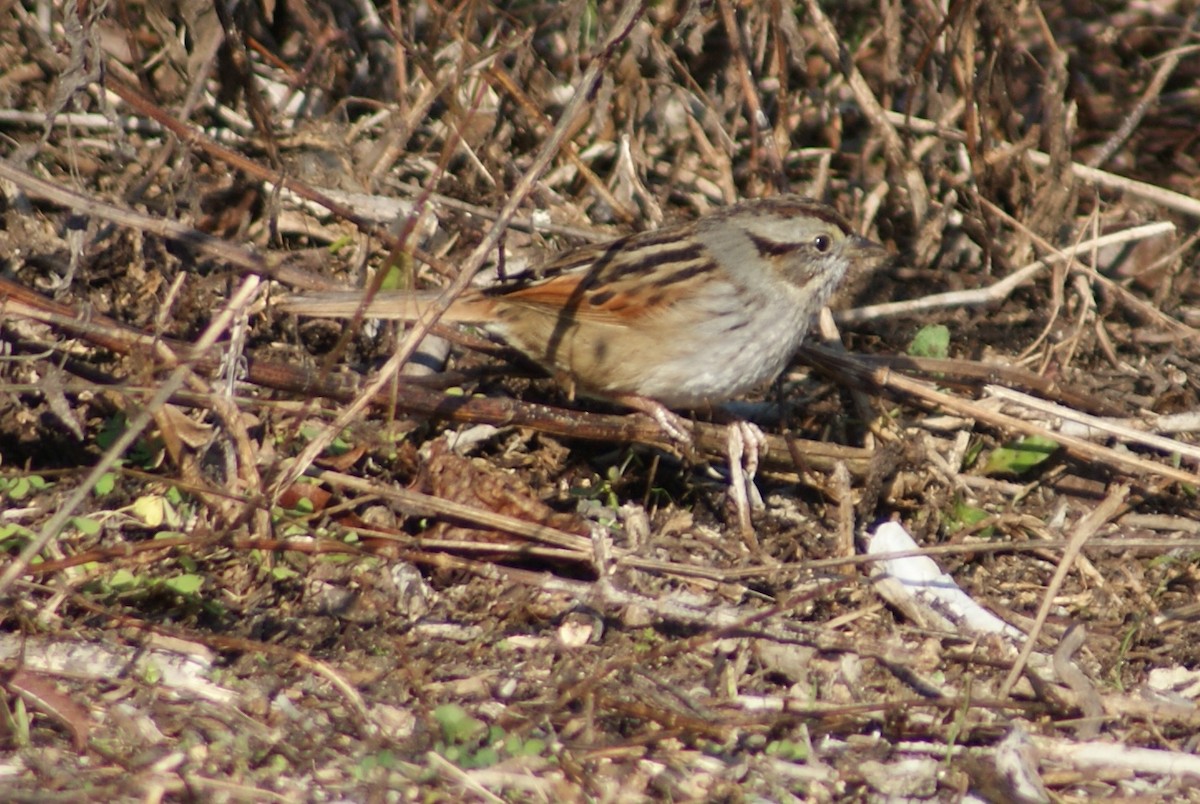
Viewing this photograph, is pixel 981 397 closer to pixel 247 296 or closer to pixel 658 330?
pixel 658 330

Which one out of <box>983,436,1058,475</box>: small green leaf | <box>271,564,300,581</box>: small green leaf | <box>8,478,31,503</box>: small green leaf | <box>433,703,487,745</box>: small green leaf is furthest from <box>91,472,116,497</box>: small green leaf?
<box>983,436,1058,475</box>: small green leaf

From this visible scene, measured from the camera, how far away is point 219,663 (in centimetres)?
357

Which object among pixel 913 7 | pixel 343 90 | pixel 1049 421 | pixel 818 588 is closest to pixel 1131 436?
pixel 1049 421

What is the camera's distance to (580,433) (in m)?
4.54

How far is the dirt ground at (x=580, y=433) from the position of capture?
3430mm

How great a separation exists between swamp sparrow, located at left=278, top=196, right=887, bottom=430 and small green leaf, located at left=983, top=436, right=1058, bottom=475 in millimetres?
824

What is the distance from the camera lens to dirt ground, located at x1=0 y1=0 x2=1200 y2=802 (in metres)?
3.43

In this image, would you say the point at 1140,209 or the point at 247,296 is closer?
the point at 247,296

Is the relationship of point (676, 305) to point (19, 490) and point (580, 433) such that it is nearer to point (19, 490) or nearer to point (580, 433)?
point (580, 433)

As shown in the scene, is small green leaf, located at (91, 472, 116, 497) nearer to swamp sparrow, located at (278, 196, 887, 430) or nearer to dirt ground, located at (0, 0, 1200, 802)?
dirt ground, located at (0, 0, 1200, 802)

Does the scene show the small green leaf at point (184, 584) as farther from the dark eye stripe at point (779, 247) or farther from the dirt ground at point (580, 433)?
the dark eye stripe at point (779, 247)

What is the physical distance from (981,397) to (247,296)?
2.55m

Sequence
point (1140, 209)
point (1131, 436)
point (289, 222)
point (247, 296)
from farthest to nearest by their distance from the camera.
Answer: point (1140, 209) < point (289, 222) < point (1131, 436) < point (247, 296)

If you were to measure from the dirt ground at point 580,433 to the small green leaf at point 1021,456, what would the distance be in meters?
0.01
